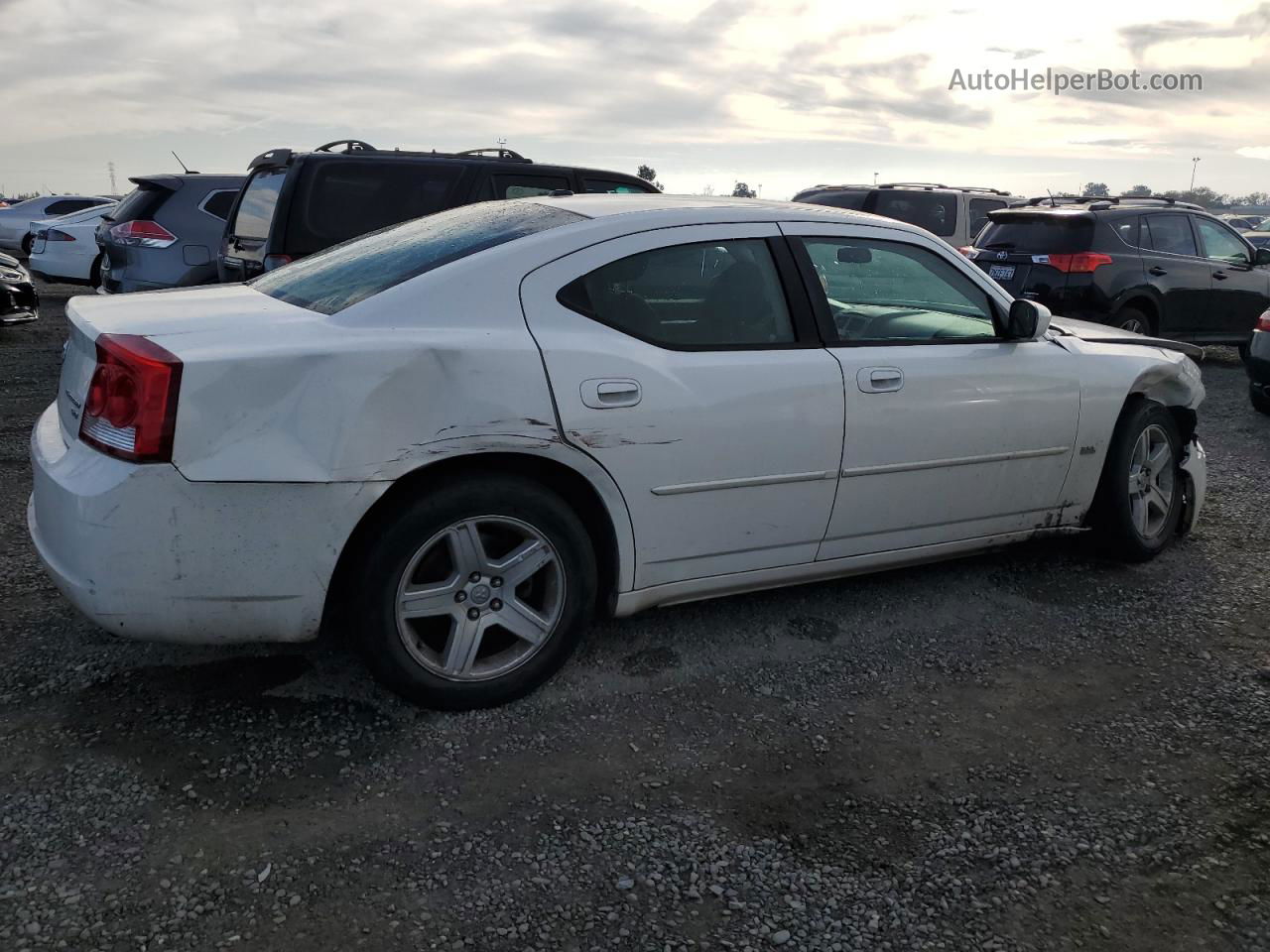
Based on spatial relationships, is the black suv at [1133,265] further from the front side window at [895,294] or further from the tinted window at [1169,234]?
the front side window at [895,294]

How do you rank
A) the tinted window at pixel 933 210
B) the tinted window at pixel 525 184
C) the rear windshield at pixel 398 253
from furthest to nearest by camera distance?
1. the tinted window at pixel 933 210
2. the tinted window at pixel 525 184
3. the rear windshield at pixel 398 253

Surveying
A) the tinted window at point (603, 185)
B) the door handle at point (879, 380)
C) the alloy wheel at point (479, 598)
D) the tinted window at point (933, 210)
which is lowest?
the alloy wheel at point (479, 598)

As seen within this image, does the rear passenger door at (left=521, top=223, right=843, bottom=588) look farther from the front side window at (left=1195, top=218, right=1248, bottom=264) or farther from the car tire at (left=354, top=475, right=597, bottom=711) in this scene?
the front side window at (left=1195, top=218, right=1248, bottom=264)

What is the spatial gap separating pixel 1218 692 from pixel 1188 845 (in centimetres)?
105

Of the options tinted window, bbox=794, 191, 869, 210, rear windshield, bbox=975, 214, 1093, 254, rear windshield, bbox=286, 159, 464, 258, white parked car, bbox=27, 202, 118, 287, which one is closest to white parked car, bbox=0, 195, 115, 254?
white parked car, bbox=27, 202, 118, 287

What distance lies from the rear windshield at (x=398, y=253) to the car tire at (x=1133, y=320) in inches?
307

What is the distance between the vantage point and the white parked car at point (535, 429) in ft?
9.32

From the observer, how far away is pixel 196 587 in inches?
113

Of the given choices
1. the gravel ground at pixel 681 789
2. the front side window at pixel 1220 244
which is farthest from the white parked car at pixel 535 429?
the front side window at pixel 1220 244

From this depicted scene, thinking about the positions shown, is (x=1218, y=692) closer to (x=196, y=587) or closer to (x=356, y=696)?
(x=356, y=696)

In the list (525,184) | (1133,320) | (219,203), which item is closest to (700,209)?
(525,184)

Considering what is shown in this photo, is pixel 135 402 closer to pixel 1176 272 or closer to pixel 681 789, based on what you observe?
pixel 681 789

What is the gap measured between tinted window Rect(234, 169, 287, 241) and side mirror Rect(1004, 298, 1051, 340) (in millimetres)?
4968

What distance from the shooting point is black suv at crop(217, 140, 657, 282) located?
6.91m
